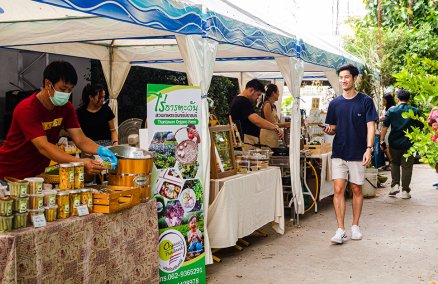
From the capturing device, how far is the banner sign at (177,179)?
14.2ft

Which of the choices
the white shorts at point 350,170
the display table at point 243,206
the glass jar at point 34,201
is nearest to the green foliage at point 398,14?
the white shorts at point 350,170

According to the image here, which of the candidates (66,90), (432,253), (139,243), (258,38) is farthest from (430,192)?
(66,90)

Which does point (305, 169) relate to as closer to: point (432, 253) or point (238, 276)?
point (432, 253)

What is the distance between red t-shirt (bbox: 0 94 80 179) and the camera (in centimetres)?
358

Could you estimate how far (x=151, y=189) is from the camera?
426 centimetres

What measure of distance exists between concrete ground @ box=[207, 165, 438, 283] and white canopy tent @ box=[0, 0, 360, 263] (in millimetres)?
799

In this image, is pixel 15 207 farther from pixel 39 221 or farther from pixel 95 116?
pixel 95 116

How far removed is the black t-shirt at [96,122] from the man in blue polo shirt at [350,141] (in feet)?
9.48

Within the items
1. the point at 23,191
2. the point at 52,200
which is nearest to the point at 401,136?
the point at 52,200

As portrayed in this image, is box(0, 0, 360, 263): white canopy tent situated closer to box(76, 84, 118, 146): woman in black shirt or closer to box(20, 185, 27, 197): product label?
box(76, 84, 118, 146): woman in black shirt

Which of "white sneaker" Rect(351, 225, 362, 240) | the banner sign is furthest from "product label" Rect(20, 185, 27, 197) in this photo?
"white sneaker" Rect(351, 225, 362, 240)

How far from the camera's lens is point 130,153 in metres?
3.87

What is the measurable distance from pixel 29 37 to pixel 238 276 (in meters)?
3.79

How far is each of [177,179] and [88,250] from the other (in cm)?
121
